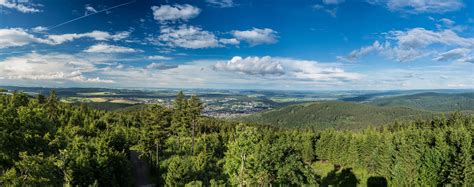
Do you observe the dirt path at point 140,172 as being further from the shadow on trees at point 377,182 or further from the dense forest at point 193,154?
the shadow on trees at point 377,182

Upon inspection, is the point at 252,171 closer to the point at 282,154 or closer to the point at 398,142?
the point at 282,154

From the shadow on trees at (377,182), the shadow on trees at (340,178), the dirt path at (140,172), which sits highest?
the dirt path at (140,172)

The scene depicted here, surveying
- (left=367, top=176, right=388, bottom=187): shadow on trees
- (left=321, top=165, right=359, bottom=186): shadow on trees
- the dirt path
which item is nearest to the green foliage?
(left=367, top=176, right=388, bottom=187): shadow on trees

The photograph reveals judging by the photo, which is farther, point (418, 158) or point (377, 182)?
point (377, 182)

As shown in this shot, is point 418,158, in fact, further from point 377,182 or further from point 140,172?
point 140,172

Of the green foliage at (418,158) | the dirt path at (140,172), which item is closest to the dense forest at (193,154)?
the green foliage at (418,158)

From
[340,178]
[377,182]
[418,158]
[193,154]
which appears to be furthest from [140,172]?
[377,182]

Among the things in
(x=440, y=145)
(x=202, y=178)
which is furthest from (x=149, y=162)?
(x=440, y=145)
